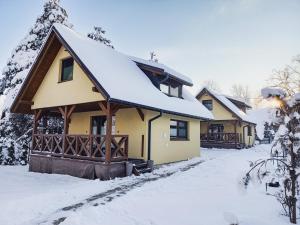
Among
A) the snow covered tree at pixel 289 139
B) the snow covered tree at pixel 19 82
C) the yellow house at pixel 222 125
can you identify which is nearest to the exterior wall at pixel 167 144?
the snow covered tree at pixel 289 139

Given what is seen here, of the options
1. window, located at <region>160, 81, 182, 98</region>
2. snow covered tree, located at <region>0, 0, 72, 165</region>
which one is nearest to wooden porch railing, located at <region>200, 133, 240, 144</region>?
window, located at <region>160, 81, 182, 98</region>

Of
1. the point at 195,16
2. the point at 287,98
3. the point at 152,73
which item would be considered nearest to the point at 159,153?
the point at 152,73

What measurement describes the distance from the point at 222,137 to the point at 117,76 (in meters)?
17.6

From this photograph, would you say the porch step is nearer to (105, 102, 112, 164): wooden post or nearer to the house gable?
(105, 102, 112, 164): wooden post

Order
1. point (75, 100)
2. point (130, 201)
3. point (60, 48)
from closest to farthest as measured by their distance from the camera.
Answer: point (130, 201)
point (75, 100)
point (60, 48)

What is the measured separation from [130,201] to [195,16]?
8730 mm

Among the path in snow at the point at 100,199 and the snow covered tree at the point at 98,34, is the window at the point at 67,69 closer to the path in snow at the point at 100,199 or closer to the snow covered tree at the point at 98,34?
the path in snow at the point at 100,199

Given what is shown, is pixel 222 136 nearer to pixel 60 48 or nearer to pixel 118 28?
pixel 118 28

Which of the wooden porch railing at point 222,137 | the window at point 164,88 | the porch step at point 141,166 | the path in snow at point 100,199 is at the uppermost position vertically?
the window at point 164,88

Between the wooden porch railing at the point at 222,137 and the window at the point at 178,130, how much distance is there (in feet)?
34.8

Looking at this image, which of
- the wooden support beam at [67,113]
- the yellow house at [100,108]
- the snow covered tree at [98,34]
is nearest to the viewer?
the yellow house at [100,108]

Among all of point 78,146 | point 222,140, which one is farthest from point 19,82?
point 222,140

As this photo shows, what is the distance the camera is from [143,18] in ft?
44.2

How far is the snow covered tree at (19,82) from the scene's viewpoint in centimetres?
1580
